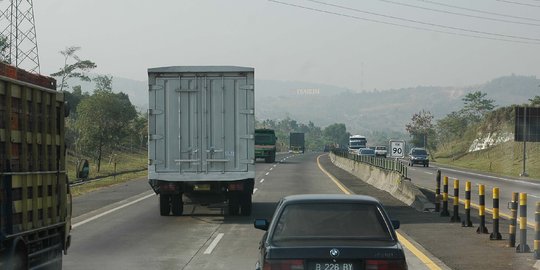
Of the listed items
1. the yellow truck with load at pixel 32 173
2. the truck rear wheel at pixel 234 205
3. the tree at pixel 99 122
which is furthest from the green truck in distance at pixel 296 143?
the yellow truck with load at pixel 32 173

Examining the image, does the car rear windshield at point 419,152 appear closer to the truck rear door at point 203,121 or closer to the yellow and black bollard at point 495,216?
the truck rear door at point 203,121

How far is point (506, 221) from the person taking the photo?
1938 centimetres

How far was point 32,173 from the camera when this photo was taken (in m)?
9.26

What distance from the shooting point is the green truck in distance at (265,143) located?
68312 millimetres

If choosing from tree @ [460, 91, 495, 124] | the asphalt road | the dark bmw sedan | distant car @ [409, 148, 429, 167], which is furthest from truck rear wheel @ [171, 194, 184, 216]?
tree @ [460, 91, 495, 124]

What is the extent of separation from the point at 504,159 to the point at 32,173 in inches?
2977

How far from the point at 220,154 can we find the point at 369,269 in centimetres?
1204

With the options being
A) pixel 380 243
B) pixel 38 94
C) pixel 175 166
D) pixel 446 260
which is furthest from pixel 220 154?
pixel 380 243

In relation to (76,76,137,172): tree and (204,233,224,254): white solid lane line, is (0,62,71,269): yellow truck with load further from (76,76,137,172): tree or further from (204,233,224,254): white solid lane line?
(76,76,137,172): tree

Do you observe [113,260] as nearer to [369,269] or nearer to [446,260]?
[446,260]

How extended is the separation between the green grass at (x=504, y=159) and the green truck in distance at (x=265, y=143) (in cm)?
1900

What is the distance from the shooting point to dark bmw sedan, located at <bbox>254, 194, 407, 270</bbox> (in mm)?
7184

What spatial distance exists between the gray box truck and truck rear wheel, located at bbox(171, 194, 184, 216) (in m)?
1.82

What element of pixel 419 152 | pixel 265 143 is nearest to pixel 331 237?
pixel 265 143
